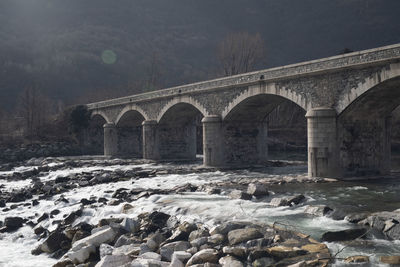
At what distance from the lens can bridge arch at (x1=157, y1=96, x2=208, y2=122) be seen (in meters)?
27.2

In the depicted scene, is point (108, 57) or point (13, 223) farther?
point (108, 57)

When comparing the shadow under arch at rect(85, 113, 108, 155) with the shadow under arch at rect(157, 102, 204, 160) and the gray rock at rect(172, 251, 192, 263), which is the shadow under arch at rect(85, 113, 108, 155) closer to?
the shadow under arch at rect(157, 102, 204, 160)

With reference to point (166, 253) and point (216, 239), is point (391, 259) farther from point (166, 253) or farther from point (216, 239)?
point (166, 253)

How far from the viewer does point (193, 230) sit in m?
9.77

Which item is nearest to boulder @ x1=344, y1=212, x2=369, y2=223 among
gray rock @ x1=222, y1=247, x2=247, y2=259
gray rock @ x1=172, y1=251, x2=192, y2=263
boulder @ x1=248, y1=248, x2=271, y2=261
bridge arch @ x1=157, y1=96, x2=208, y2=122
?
boulder @ x1=248, y1=248, x2=271, y2=261

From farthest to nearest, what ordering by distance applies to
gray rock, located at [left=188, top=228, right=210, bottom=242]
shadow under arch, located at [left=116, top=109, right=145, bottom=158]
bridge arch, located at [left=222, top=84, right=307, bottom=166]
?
shadow under arch, located at [left=116, top=109, right=145, bottom=158] → bridge arch, located at [left=222, top=84, right=307, bottom=166] → gray rock, located at [left=188, top=228, right=210, bottom=242]

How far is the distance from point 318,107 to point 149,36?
101 m

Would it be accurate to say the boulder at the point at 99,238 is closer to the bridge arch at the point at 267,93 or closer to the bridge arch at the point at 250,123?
the bridge arch at the point at 267,93

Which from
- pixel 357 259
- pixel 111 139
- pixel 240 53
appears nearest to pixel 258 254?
pixel 357 259

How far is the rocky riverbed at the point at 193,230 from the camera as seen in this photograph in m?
7.89

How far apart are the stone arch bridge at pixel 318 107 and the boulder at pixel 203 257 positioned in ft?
35.9

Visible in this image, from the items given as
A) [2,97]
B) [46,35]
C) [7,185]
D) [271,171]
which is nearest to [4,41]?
[46,35]

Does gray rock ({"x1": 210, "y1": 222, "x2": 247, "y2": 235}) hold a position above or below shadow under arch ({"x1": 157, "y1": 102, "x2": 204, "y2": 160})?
below

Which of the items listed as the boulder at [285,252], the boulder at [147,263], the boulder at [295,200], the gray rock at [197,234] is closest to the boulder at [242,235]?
the gray rock at [197,234]
